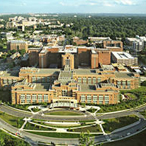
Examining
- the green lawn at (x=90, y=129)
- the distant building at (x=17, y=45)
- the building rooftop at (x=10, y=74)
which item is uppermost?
the distant building at (x=17, y=45)

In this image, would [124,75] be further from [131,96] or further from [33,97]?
[33,97]

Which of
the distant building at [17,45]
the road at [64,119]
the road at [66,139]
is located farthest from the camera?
the distant building at [17,45]

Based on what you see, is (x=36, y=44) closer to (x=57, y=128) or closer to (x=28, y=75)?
(x=28, y=75)

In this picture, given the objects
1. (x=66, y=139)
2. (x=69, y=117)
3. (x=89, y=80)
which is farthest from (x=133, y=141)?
(x=89, y=80)

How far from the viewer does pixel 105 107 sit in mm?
39656

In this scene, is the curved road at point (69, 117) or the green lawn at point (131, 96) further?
the green lawn at point (131, 96)

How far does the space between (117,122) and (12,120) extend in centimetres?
1748

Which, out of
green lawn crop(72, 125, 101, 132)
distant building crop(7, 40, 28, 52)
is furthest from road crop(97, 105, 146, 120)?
distant building crop(7, 40, 28, 52)

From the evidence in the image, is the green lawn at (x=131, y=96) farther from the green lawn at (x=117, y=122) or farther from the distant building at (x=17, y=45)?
the distant building at (x=17, y=45)

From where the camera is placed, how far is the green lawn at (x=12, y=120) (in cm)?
3443

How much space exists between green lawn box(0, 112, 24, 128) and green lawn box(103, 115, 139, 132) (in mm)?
13714

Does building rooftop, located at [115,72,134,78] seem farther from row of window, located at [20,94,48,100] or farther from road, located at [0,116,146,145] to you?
row of window, located at [20,94,48,100]

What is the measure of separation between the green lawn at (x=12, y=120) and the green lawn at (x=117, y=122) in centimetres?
1371

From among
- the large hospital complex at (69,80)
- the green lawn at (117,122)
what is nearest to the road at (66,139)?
the green lawn at (117,122)
